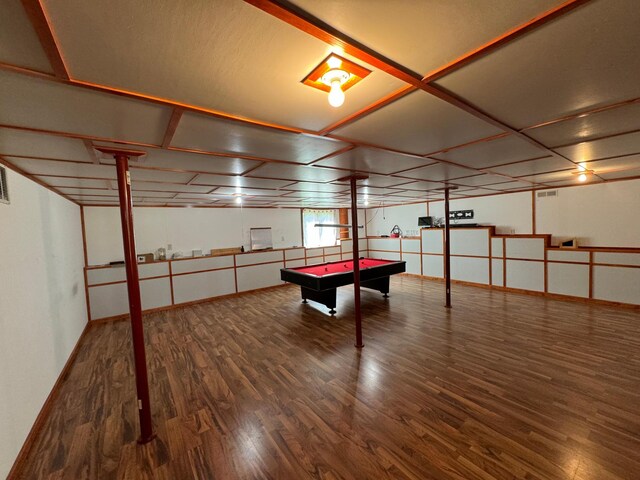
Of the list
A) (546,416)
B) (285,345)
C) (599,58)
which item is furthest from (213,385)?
(599,58)

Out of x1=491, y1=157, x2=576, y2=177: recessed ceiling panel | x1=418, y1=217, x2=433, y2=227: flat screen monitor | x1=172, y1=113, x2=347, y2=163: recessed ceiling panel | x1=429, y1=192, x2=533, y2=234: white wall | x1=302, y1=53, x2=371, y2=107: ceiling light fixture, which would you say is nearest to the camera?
x1=302, y1=53, x2=371, y2=107: ceiling light fixture

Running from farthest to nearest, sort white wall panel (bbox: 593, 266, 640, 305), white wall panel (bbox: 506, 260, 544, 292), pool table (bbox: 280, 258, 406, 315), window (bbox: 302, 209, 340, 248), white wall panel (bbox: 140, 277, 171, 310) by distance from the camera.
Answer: window (bbox: 302, 209, 340, 248), white wall panel (bbox: 506, 260, 544, 292), white wall panel (bbox: 140, 277, 171, 310), pool table (bbox: 280, 258, 406, 315), white wall panel (bbox: 593, 266, 640, 305)

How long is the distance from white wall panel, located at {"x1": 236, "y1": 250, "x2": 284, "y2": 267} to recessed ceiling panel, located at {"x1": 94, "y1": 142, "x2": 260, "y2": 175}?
14.5 ft

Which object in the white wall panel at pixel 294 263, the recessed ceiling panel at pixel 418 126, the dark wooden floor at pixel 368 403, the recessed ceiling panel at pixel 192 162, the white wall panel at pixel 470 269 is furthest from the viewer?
the white wall panel at pixel 294 263

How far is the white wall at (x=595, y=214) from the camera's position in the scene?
193 inches

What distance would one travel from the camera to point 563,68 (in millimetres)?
1146

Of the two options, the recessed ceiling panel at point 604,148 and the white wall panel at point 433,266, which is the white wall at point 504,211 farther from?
the recessed ceiling panel at point 604,148

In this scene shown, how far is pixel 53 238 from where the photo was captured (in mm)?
3271

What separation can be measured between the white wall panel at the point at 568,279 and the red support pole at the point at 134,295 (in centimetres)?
716

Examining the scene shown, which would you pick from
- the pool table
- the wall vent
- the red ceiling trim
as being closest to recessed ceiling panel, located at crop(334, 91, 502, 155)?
the red ceiling trim

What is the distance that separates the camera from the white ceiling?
0.82 metres

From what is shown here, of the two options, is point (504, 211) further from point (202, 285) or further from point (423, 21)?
point (202, 285)

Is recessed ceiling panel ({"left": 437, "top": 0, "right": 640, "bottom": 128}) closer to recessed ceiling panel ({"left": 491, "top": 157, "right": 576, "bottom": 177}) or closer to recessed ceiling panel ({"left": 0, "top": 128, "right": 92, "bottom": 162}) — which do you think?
recessed ceiling panel ({"left": 491, "top": 157, "right": 576, "bottom": 177})

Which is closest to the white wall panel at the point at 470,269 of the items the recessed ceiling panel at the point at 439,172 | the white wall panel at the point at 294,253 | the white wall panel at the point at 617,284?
the white wall panel at the point at 617,284
